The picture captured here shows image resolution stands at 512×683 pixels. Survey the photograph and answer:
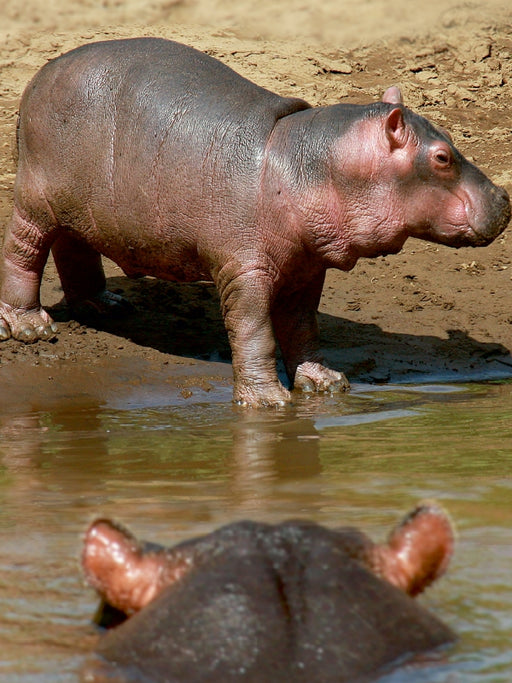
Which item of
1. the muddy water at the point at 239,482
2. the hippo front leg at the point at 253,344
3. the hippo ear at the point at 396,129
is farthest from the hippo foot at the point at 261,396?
the hippo ear at the point at 396,129

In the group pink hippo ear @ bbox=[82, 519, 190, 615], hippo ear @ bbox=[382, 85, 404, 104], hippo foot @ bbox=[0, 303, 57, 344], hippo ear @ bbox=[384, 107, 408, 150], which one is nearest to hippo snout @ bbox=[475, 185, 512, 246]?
hippo ear @ bbox=[384, 107, 408, 150]

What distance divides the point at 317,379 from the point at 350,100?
461 cm

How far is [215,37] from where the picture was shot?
11.8 m

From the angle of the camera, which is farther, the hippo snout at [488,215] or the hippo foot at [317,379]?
the hippo foot at [317,379]

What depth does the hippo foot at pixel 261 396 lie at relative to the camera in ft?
21.1

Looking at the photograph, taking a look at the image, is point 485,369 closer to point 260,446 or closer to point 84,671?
point 260,446

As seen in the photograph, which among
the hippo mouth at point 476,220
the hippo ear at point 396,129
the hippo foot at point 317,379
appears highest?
the hippo ear at point 396,129

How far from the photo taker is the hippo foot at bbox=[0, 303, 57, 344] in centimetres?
721

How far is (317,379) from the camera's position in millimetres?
7031

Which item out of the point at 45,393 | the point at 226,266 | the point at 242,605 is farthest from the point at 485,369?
the point at 242,605

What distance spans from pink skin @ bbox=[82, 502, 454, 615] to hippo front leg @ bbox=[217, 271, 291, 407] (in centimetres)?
415

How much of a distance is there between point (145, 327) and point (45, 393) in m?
1.32

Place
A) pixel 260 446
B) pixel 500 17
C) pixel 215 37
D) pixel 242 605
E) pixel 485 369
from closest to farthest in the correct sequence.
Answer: pixel 242 605, pixel 260 446, pixel 485 369, pixel 215 37, pixel 500 17

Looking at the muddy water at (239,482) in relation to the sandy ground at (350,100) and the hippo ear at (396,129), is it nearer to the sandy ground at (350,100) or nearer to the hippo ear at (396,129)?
the sandy ground at (350,100)
